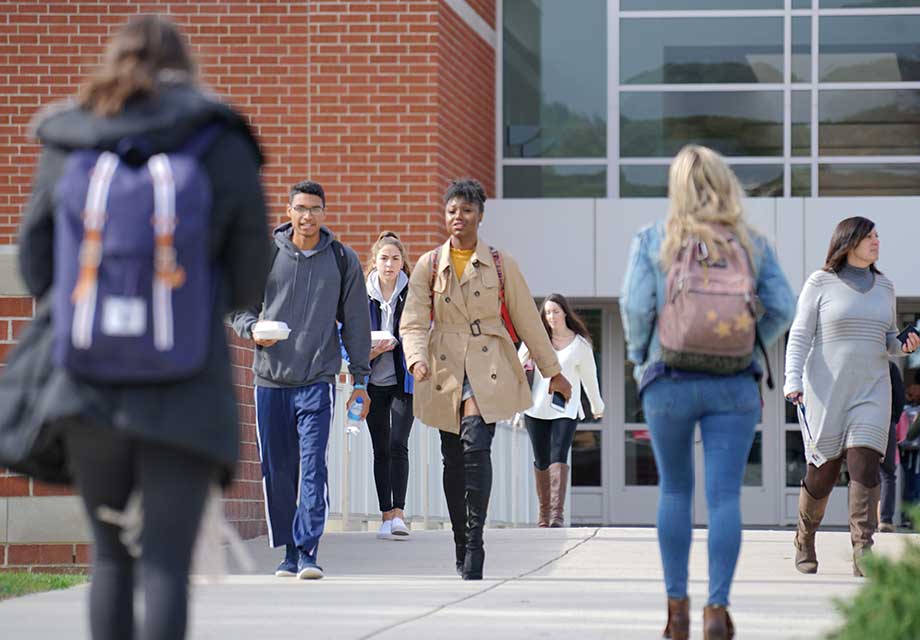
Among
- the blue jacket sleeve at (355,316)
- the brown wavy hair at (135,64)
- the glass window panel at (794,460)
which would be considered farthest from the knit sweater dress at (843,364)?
the glass window panel at (794,460)

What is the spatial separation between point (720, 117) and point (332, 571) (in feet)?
40.4

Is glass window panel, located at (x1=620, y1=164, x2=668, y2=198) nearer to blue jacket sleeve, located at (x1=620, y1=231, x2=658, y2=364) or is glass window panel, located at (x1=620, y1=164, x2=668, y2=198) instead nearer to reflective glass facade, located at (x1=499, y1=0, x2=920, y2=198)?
reflective glass facade, located at (x1=499, y1=0, x2=920, y2=198)

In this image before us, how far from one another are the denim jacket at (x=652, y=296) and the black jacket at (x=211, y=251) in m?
2.29

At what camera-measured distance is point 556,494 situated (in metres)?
14.3

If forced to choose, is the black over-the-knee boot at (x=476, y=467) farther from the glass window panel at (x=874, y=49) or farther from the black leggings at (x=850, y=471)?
the glass window panel at (x=874, y=49)

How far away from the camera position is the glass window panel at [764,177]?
2088 centimetres

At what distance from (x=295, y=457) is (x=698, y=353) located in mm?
3513

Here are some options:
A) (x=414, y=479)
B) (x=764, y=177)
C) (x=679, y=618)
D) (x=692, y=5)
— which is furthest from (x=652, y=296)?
(x=692, y=5)

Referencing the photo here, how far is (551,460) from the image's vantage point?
14.4 meters

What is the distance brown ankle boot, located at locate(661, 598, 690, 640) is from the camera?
6344 mm

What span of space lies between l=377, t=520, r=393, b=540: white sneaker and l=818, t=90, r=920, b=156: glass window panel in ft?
35.4

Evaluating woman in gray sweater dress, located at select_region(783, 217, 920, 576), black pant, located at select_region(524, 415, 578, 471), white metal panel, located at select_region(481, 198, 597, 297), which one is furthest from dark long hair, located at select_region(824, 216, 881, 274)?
white metal panel, located at select_region(481, 198, 597, 297)

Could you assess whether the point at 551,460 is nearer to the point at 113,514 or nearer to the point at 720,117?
the point at 720,117

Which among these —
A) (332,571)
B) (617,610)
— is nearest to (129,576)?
(617,610)
